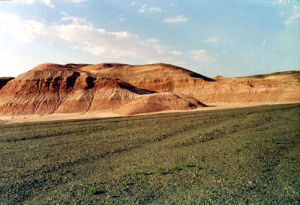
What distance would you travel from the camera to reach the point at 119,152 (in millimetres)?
12141

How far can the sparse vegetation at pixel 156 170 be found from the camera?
664cm

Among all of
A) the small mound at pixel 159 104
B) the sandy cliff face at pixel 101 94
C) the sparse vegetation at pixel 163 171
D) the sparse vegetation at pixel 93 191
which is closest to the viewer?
the sparse vegetation at pixel 93 191

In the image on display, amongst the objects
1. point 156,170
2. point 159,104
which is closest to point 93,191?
point 156,170

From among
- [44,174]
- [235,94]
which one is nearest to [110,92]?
[235,94]

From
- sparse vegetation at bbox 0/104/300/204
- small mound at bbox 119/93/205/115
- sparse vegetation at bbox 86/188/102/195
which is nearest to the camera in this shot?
sparse vegetation at bbox 0/104/300/204

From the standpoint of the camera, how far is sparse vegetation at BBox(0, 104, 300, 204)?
664 centimetres

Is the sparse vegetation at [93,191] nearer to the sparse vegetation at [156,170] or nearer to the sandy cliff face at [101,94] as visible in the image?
the sparse vegetation at [156,170]

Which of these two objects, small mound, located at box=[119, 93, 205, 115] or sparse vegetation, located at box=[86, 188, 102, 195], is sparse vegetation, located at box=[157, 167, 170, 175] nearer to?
sparse vegetation, located at box=[86, 188, 102, 195]

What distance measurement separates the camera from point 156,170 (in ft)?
29.1

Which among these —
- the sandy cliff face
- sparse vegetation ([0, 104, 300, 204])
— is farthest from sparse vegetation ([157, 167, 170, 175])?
the sandy cliff face

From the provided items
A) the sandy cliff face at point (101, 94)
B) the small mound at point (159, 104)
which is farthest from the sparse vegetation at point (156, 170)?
the sandy cliff face at point (101, 94)

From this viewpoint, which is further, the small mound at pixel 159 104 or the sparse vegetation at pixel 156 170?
the small mound at pixel 159 104

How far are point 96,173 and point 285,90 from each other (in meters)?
60.3

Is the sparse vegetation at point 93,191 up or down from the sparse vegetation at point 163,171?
down
